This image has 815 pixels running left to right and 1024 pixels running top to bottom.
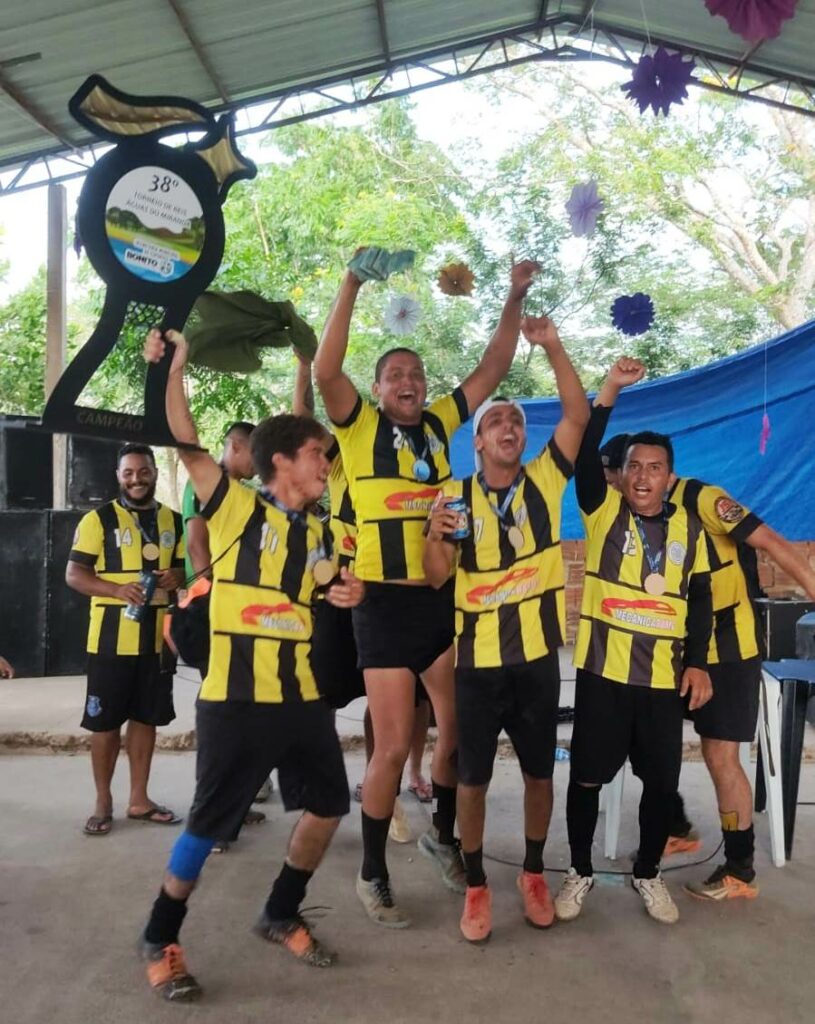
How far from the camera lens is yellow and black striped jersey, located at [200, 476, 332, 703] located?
275cm

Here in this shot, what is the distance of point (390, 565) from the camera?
3.28 m

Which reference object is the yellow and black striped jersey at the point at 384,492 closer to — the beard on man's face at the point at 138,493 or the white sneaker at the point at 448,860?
the white sneaker at the point at 448,860

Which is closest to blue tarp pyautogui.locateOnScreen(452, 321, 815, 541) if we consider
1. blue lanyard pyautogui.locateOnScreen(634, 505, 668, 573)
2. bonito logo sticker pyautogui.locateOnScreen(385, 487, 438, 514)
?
blue lanyard pyautogui.locateOnScreen(634, 505, 668, 573)

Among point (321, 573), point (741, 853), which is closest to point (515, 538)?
point (321, 573)

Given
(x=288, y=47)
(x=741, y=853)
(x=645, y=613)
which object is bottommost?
(x=741, y=853)

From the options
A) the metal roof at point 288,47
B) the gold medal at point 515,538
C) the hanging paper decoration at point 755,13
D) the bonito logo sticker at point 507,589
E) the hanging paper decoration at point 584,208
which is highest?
the metal roof at point 288,47

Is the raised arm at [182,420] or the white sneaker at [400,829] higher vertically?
the raised arm at [182,420]

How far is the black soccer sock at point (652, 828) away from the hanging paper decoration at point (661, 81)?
243 cm

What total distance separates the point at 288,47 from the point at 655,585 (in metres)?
7.48

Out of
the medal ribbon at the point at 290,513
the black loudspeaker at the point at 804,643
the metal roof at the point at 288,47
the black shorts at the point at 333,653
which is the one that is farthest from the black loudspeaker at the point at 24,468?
the black loudspeaker at the point at 804,643

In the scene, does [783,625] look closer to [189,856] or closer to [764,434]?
[764,434]

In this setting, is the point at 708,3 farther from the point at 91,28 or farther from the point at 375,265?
the point at 91,28

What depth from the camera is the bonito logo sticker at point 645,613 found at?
10.7ft

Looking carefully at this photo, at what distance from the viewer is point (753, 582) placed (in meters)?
3.64
